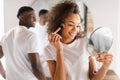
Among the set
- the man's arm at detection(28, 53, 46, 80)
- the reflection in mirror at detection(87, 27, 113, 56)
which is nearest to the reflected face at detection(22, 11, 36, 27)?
the man's arm at detection(28, 53, 46, 80)

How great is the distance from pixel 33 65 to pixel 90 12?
0.61 metres

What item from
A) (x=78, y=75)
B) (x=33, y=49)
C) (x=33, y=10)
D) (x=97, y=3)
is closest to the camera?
(x=78, y=75)

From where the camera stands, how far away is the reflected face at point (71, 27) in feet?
3.76

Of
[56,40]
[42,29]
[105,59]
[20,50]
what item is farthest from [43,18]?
[105,59]


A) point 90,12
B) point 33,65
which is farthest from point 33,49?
point 90,12

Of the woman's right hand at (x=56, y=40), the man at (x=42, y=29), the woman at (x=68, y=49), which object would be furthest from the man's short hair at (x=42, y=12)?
the woman's right hand at (x=56, y=40)

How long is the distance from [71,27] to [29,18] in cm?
39

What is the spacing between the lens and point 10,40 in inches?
53.2

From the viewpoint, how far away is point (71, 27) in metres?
1.15

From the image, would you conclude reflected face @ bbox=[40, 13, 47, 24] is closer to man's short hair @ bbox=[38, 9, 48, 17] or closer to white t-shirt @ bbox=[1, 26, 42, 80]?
man's short hair @ bbox=[38, 9, 48, 17]

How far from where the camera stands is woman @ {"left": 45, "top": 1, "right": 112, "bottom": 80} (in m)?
1.10

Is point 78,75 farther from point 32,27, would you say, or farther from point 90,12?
point 90,12

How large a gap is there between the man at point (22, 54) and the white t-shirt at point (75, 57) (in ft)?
0.53

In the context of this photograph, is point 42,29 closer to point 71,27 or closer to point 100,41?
point 71,27
